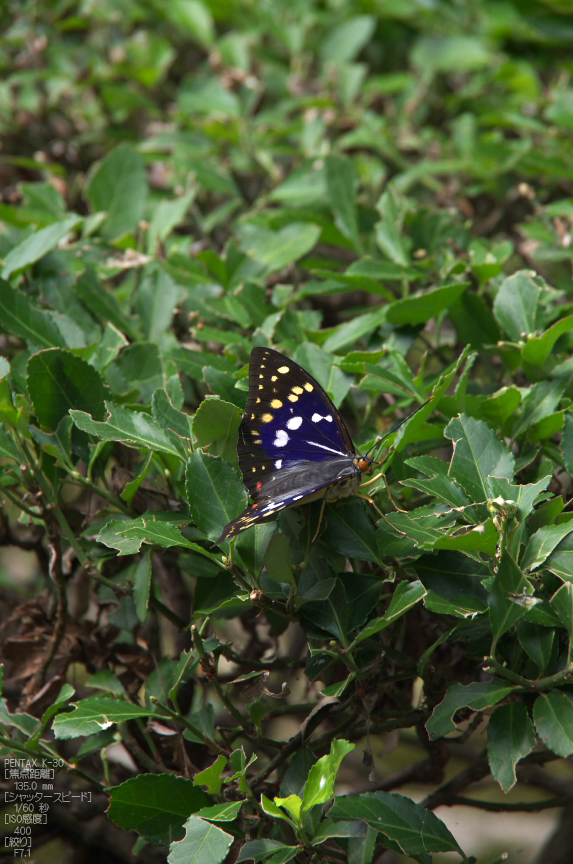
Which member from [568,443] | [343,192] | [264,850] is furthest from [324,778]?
[343,192]

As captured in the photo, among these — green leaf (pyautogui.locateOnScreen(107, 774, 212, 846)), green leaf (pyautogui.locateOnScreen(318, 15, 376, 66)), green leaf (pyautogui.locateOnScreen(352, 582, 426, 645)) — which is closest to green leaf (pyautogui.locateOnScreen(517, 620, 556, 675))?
green leaf (pyautogui.locateOnScreen(352, 582, 426, 645))

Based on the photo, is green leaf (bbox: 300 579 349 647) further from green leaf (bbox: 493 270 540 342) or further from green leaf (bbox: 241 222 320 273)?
green leaf (bbox: 241 222 320 273)

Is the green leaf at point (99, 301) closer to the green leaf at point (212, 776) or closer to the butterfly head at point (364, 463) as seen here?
the butterfly head at point (364, 463)

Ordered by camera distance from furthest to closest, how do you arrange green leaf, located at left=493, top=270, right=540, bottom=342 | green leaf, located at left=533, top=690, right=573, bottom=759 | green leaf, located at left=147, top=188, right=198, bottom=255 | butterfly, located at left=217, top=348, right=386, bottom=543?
green leaf, located at left=147, top=188, right=198, bottom=255 → green leaf, located at left=493, top=270, right=540, bottom=342 → butterfly, located at left=217, top=348, right=386, bottom=543 → green leaf, located at left=533, top=690, right=573, bottom=759

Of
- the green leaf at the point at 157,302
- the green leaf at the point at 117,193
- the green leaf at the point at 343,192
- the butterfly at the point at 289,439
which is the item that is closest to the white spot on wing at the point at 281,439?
the butterfly at the point at 289,439

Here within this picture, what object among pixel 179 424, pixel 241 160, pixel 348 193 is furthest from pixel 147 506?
pixel 241 160
